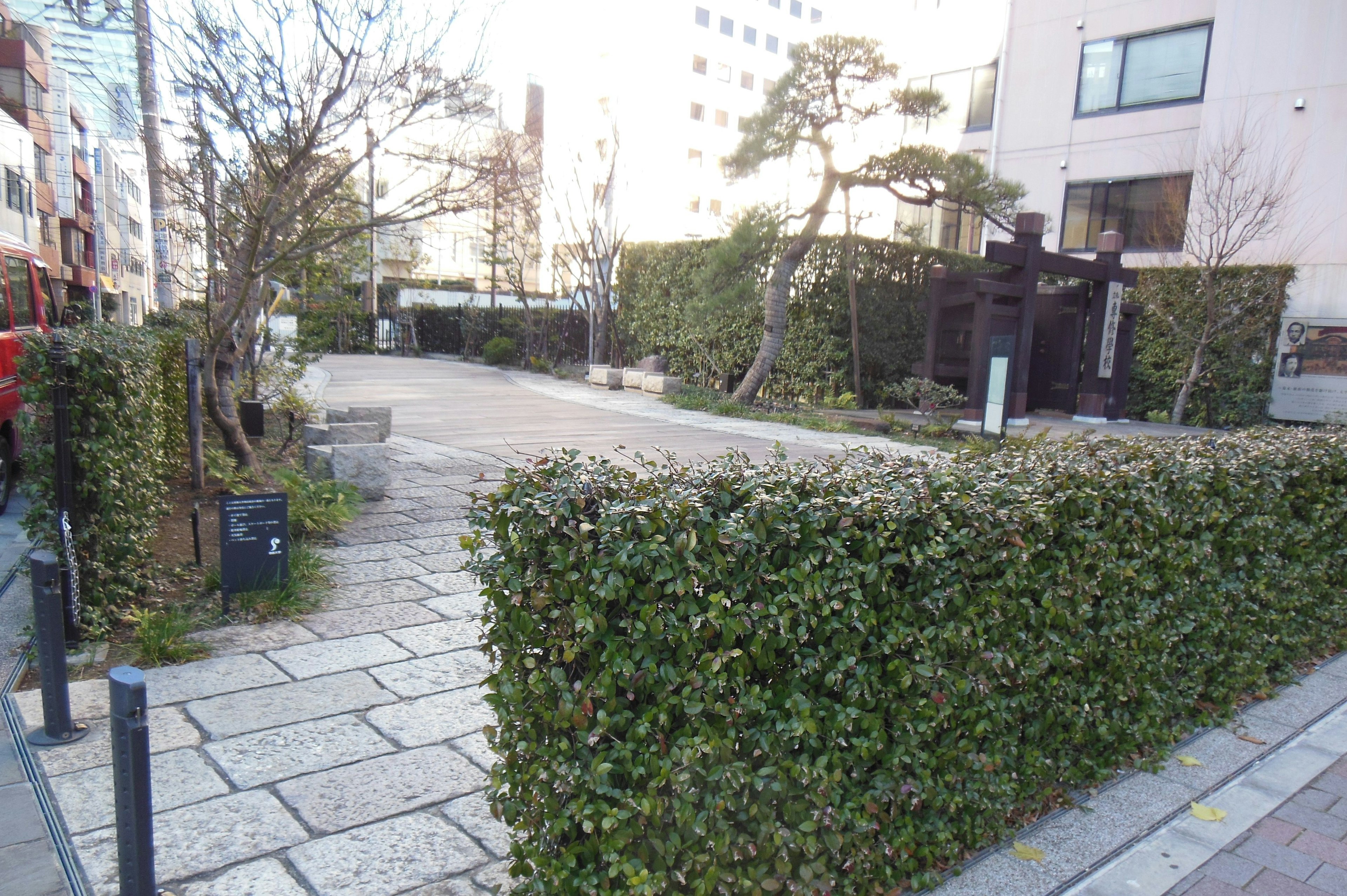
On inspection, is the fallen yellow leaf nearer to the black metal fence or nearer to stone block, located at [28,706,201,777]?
stone block, located at [28,706,201,777]

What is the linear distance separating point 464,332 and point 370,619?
24.0 metres

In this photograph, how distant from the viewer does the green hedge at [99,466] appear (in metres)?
4.13

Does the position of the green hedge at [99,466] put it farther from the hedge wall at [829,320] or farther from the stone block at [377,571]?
the hedge wall at [829,320]

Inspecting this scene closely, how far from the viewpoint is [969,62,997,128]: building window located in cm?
2158

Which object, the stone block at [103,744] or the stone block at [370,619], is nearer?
the stone block at [103,744]

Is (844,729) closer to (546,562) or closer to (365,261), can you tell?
(546,562)

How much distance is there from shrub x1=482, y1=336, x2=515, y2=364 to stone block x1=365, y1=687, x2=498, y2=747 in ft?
70.0

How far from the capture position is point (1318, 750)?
12.8 feet

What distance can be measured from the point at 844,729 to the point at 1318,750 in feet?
9.38

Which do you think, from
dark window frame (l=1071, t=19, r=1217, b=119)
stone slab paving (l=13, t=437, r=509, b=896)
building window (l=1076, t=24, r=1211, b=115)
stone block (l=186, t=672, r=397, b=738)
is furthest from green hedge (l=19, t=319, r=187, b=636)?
building window (l=1076, t=24, r=1211, b=115)

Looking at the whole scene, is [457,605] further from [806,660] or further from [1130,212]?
[1130,212]

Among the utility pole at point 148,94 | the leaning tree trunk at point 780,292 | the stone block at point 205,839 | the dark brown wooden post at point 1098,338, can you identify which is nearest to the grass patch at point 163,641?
the stone block at point 205,839

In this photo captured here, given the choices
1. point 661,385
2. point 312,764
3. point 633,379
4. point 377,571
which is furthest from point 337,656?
point 633,379

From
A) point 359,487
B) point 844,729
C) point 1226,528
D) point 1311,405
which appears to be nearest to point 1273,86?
point 1311,405
